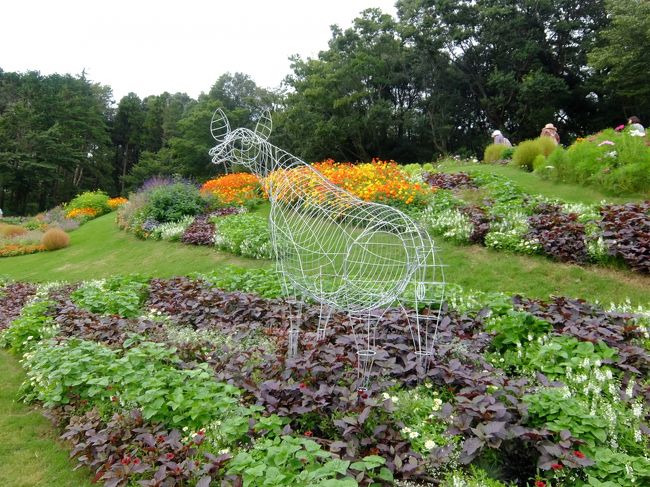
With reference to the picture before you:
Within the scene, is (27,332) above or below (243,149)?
below

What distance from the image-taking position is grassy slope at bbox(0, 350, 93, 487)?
304 cm

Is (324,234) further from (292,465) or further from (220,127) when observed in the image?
(292,465)

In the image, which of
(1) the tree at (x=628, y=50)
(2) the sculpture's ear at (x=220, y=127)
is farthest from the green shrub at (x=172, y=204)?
(1) the tree at (x=628, y=50)

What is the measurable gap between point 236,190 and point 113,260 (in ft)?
15.1

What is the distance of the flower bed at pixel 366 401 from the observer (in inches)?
98.0

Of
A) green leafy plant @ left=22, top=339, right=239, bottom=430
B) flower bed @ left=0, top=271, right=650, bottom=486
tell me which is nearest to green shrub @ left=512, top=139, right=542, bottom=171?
flower bed @ left=0, top=271, right=650, bottom=486

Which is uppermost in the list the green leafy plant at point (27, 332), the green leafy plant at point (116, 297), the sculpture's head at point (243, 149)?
the sculpture's head at point (243, 149)

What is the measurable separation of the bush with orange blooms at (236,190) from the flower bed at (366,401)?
9312mm

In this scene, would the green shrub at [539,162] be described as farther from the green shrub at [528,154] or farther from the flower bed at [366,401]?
the flower bed at [366,401]

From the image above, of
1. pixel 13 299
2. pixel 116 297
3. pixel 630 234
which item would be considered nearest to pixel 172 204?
pixel 13 299

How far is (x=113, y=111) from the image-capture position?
166 ft

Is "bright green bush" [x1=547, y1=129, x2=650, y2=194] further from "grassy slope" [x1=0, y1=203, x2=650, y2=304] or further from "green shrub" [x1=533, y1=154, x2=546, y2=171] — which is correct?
"grassy slope" [x1=0, y1=203, x2=650, y2=304]

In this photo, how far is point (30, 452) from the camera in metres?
3.38

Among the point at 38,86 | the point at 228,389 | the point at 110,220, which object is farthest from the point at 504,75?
the point at 38,86
